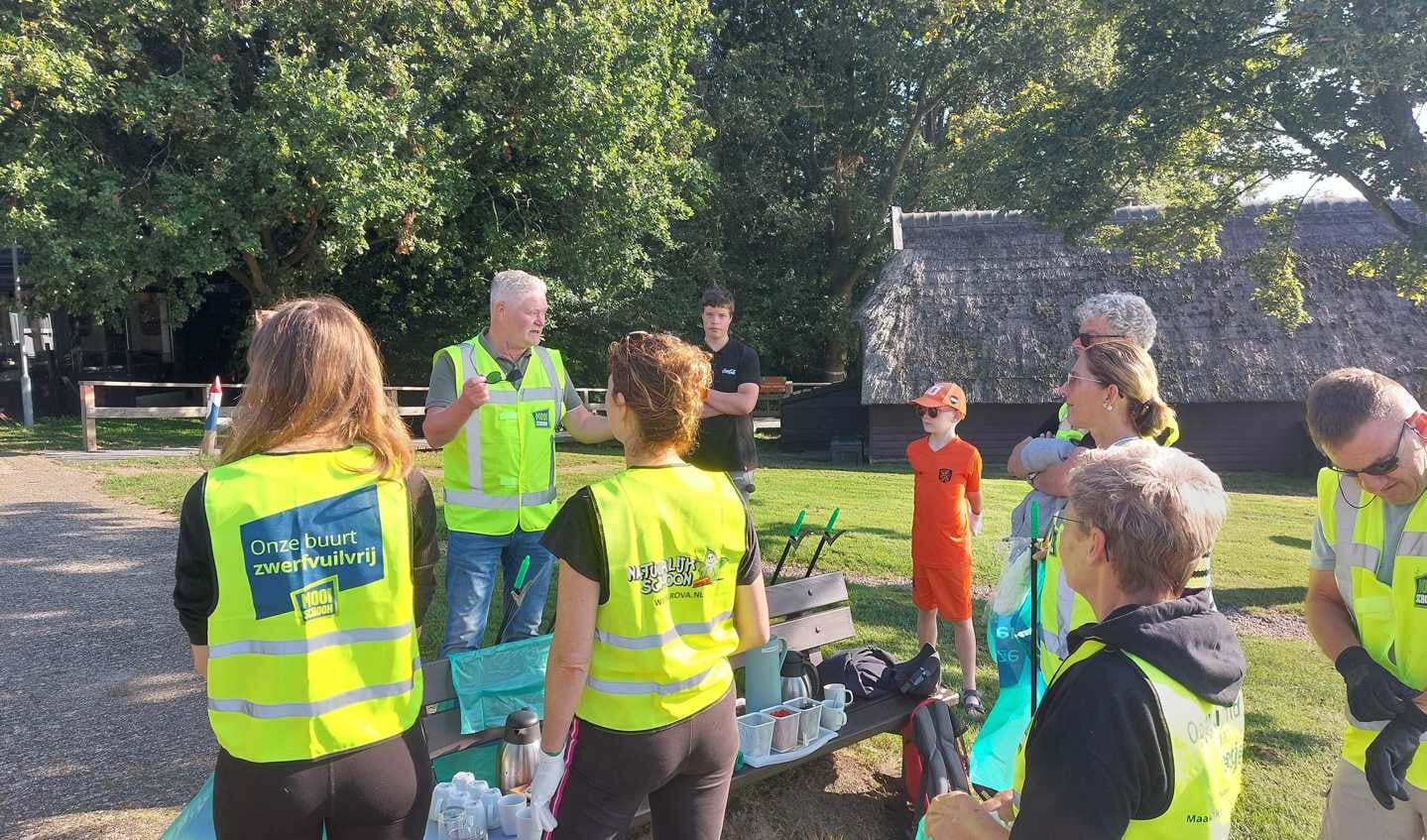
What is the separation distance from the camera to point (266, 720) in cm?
162

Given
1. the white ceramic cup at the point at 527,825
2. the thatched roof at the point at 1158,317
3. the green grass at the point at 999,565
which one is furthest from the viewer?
the thatched roof at the point at 1158,317

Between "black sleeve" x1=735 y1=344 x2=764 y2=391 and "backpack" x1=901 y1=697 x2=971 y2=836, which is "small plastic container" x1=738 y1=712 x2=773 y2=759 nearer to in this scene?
"backpack" x1=901 y1=697 x2=971 y2=836

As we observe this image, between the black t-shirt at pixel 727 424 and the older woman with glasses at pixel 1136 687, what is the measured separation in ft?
11.0

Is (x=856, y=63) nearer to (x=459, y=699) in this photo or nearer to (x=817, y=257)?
(x=817, y=257)

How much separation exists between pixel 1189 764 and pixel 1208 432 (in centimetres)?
1623

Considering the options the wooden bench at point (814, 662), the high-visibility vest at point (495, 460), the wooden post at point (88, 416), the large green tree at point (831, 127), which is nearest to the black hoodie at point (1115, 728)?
the wooden bench at point (814, 662)

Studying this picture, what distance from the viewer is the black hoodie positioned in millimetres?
1277

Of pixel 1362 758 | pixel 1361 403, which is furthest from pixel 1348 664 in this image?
pixel 1361 403

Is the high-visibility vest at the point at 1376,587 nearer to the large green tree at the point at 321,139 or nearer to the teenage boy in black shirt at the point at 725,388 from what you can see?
the teenage boy in black shirt at the point at 725,388

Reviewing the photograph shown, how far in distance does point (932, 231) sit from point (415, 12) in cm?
1074

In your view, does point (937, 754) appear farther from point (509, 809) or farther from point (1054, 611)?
point (509, 809)

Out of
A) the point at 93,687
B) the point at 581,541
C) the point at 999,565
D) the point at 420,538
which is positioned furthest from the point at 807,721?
the point at 999,565

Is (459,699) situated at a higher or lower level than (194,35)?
lower

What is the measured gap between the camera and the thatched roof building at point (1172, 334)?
14.8 metres
